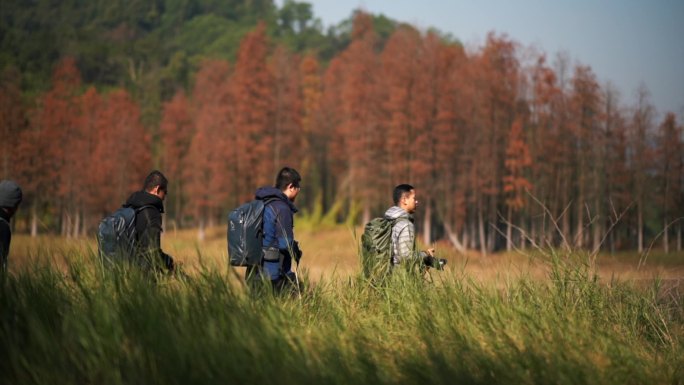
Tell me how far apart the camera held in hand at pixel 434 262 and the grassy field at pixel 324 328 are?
0.12 m

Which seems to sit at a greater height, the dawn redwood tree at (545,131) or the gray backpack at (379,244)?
the dawn redwood tree at (545,131)

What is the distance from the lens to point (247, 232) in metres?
8.09

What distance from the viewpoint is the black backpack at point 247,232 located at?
8.00 m

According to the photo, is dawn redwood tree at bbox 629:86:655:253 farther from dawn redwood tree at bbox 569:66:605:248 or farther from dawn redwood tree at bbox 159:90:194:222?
dawn redwood tree at bbox 159:90:194:222

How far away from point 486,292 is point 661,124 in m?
56.5

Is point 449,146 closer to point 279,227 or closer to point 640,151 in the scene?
point 640,151

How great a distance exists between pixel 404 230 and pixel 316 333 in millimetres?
2025

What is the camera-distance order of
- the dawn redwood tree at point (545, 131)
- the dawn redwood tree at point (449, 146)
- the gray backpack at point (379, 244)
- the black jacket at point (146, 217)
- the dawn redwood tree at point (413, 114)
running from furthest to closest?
the dawn redwood tree at point (545, 131), the dawn redwood tree at point (413, 114), the dawn redwood tree at point (449, 146), the gray backpack at point (379, 244), the black jacket at point (146, 217)

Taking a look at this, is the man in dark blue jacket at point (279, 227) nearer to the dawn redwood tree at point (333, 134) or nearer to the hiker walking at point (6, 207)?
the hiker walking at point (6, 207)


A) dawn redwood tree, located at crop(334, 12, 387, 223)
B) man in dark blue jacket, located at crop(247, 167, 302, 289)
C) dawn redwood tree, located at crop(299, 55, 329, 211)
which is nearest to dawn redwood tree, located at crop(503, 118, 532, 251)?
dawn redwood tree, located at crop(334, 12, 387, 223)

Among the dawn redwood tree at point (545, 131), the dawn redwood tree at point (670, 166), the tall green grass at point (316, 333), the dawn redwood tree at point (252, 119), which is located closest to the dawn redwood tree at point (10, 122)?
the dawn redwood tree at point (252, 119)

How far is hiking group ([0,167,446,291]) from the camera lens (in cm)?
802

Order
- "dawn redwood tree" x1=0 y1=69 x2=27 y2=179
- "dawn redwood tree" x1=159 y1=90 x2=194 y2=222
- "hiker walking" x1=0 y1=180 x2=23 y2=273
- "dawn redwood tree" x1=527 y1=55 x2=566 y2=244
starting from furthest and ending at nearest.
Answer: "dawn redwood tree" x1=159 y1=90 x2=194 y2=222, "dawn redwood tree" x1=0 y1=69 x2=27 y2=179, "dawn redwood tree" x1=527 y1=55 x2=566 y2=244, "hiker walking" x1=0 y1=180 x2=23 y2=273

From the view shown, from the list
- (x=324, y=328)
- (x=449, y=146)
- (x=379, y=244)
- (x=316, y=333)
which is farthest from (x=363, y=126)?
(x=316, y=333)
